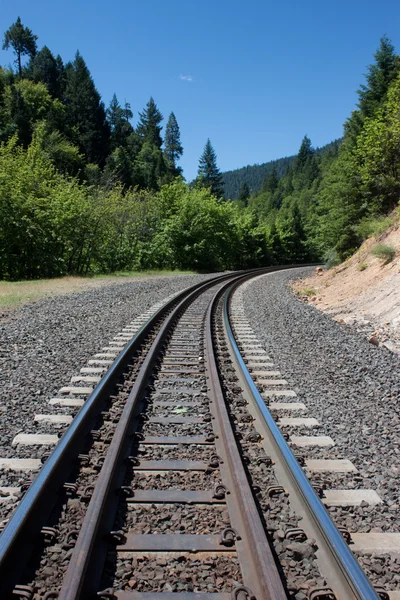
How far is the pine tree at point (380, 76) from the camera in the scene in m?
39.6

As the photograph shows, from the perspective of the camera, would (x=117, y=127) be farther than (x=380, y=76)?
Yes

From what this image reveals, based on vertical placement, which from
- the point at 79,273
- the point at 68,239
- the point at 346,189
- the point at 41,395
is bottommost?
the point at 41,395

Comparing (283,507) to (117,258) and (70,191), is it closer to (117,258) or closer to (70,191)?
(70,191)

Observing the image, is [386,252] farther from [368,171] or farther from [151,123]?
[151,123]

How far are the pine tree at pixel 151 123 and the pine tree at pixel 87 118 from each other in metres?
22.6

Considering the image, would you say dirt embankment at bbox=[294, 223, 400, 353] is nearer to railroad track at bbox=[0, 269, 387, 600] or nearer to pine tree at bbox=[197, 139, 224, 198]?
railroad track at bbox=[0, 269, 387, 600]

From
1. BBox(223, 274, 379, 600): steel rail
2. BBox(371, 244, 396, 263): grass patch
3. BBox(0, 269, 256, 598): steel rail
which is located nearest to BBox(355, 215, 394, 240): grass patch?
BBox(371, 244, 396, 263): grass patch

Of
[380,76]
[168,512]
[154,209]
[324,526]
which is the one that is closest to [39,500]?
[168,512]

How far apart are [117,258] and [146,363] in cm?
2525

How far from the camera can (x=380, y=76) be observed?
131 ft

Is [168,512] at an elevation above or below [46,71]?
below

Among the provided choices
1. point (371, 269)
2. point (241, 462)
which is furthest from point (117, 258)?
point (241, 462)

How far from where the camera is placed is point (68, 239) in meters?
25.7

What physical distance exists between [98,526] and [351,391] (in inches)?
163
